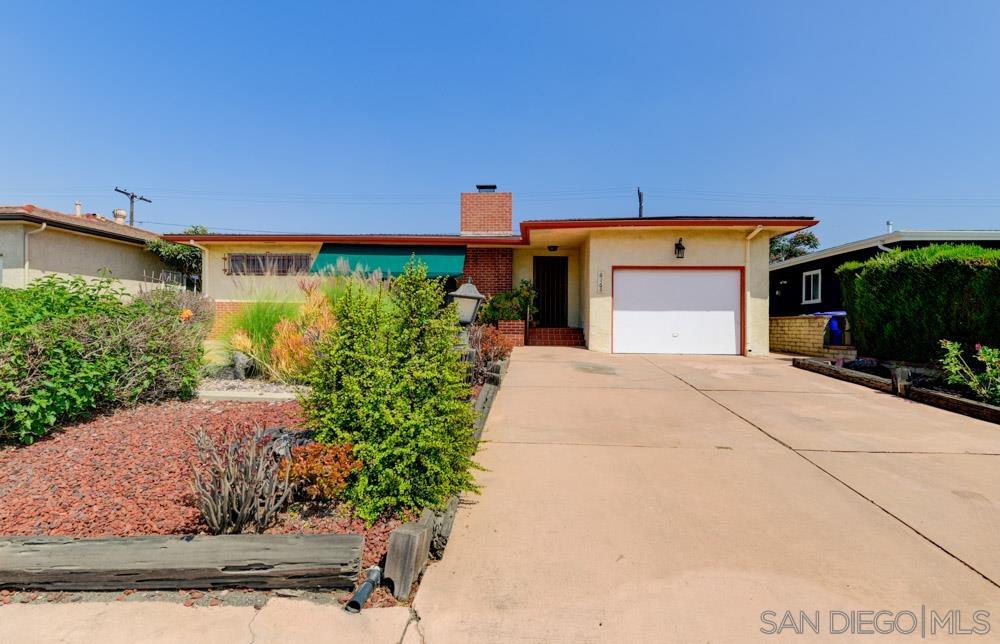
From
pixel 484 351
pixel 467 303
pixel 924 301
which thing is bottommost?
pixel 484 351

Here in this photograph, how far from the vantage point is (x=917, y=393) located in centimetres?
574

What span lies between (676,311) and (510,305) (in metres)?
4.24

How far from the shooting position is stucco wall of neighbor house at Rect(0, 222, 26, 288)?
12.6 meters

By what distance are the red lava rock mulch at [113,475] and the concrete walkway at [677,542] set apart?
0.56m

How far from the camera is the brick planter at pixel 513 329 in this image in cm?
1200

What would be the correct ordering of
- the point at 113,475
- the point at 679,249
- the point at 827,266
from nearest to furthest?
the point at 113,475 → the point at 679,249 → the point at 827,266

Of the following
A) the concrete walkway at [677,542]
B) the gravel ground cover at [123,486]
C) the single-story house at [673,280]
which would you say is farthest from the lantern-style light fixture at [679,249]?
the gravel ground cover at [123,486]

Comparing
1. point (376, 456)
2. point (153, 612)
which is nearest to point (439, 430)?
point (376, 456)

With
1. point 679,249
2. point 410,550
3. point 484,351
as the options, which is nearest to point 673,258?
point 679,249

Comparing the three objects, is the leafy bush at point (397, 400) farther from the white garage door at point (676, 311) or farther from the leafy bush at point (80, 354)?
the white garage door at point (676, 311)

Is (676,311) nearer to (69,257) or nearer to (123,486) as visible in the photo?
(123,486)

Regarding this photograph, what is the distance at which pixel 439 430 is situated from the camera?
96.7 inches

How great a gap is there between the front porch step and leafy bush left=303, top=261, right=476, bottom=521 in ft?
31.8

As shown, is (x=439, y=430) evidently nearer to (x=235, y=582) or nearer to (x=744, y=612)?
(x=235, y=582)
